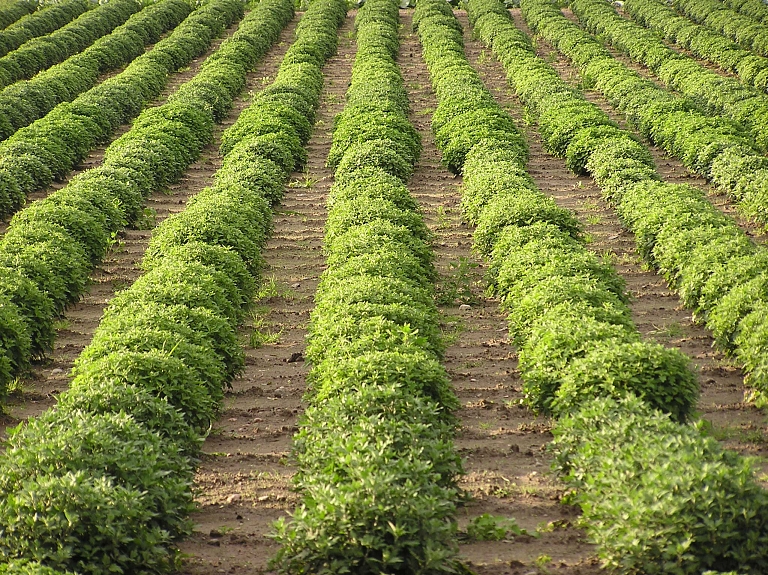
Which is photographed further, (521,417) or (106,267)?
(106,267)

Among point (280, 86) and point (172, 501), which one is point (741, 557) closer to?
point (172, 501)

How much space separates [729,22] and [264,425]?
31.6m

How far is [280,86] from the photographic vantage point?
83.3ft

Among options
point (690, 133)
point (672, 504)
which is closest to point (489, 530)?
point (672, 504)

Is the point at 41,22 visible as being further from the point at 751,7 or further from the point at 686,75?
the point at 751,7

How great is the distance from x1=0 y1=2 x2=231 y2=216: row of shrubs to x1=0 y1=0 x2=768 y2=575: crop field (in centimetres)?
12

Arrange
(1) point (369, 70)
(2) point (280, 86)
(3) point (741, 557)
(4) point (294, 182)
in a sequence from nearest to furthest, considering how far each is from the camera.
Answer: (3) point (741, 557) < (4) point (294, 182) < (2) point (280, 86) < (1) point (369, 70)

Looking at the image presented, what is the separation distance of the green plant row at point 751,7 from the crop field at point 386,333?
13273mm

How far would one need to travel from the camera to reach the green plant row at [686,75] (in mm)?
22594

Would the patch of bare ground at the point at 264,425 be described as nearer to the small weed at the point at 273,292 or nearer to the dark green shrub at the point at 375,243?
the small weed at the point at 273,292

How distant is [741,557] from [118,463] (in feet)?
17.1

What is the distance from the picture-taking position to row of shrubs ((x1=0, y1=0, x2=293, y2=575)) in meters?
7.18

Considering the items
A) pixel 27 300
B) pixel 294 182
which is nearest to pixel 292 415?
pixel 27 300

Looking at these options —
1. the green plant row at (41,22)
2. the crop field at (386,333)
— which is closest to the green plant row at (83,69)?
the crop field at (386,333)
